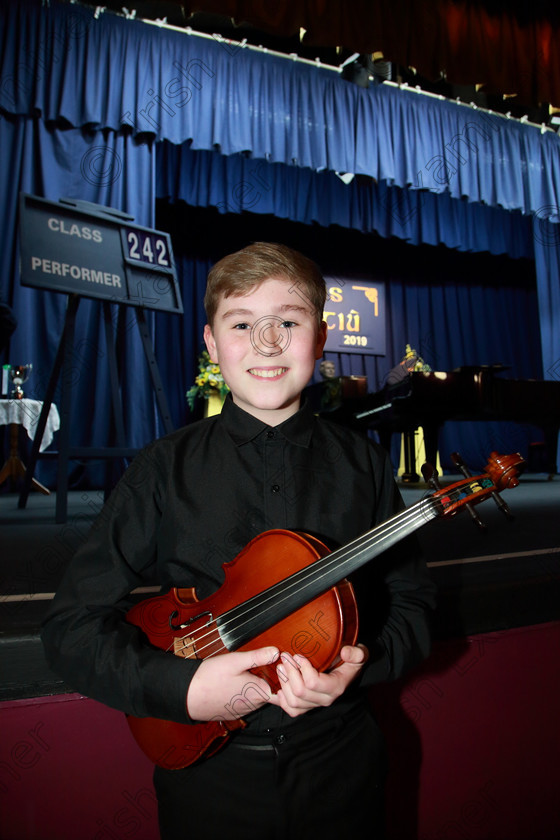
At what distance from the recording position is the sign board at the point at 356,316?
22.7 feet

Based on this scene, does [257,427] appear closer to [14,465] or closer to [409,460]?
[14,465]

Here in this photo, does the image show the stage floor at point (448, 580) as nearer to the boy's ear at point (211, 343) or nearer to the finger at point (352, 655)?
the finger at point (352, 655)

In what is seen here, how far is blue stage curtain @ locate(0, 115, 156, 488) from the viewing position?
4.84 metres

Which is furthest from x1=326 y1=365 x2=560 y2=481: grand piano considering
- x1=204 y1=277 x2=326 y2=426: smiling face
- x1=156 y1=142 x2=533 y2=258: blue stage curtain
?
x1=204 y1=277 x2=326 y2=426: smiling face

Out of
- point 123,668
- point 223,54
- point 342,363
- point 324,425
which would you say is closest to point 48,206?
point 324,425

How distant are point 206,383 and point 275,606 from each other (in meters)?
5.13

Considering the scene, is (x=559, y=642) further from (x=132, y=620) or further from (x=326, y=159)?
(x=326, y=159)

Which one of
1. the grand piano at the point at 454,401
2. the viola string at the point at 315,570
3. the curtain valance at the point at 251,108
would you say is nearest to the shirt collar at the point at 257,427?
the viola string at the point at 315,570

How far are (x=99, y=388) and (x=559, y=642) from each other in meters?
4.67

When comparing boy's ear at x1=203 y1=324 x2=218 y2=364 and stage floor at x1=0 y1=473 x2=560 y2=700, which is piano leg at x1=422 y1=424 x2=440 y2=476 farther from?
boy's ear at x1=203 y1=324 x2=218 y2=364

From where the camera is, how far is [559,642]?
4.34 ft

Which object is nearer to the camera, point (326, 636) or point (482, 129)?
point (326, 636)

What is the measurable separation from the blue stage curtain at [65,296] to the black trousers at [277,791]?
4.36 m

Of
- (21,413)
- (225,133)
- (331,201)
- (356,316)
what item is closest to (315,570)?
(21,413)
